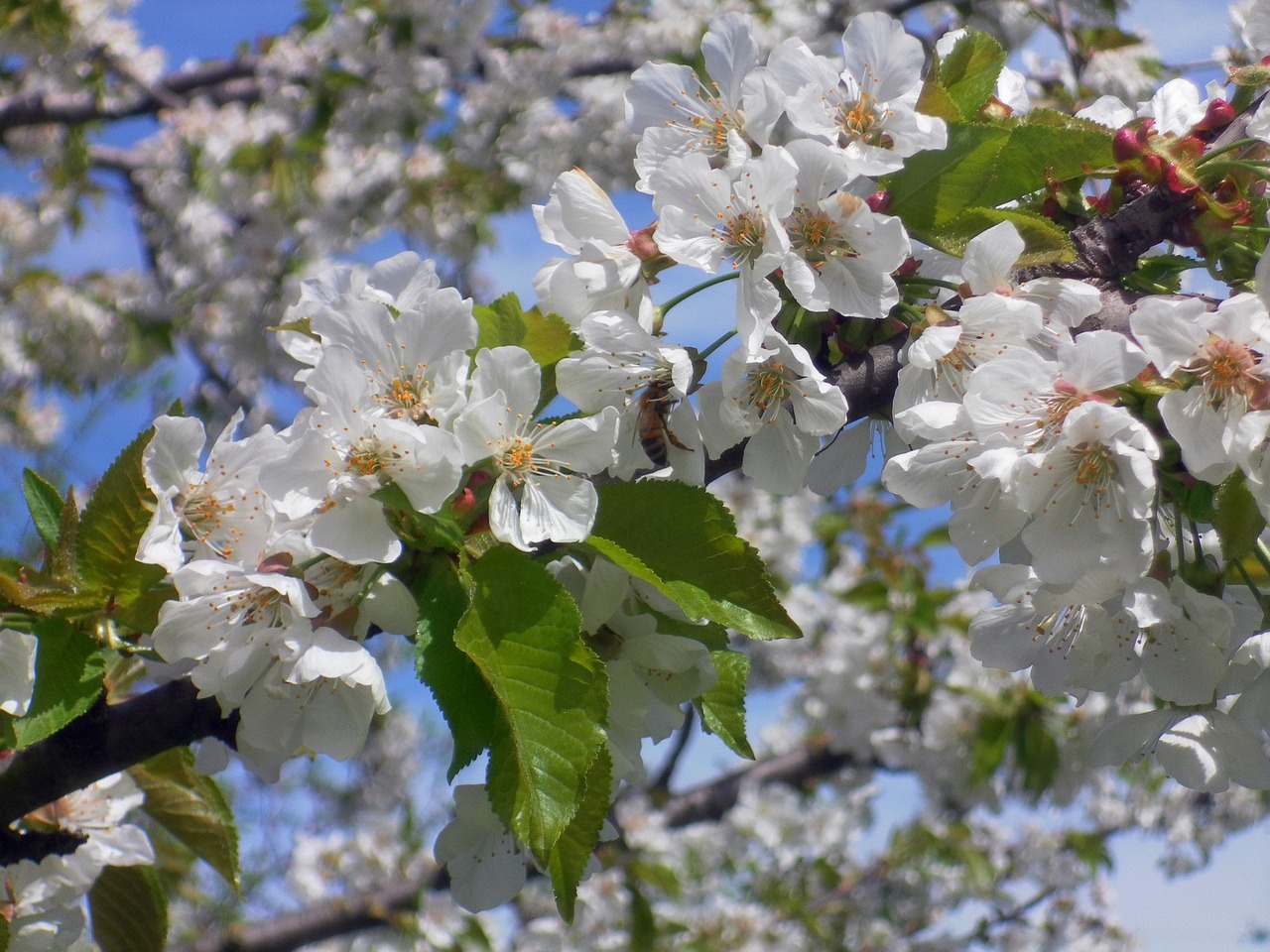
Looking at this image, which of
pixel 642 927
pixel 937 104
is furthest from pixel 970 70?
pixel 642 927

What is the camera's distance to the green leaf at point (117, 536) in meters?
1.17

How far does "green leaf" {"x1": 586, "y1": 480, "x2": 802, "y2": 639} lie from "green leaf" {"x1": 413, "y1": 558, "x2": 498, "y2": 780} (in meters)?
0.17

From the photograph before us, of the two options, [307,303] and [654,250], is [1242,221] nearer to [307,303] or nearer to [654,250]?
[654,250]

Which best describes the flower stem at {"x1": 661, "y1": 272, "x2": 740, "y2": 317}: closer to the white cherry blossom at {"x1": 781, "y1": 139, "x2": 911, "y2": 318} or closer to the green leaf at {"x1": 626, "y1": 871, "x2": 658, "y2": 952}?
the white cherry blossom at {"x1": 781, "y1": 139, "x2": 911, "y2": 318}

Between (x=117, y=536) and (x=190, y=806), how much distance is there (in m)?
0.55

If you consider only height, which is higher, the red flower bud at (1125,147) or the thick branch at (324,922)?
the red flower bud at (1125,147)

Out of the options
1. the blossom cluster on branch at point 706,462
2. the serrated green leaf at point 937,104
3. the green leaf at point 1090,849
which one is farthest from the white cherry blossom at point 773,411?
the green leaf at point 1090,849

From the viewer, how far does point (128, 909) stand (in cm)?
156

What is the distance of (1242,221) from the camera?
3.82 feet

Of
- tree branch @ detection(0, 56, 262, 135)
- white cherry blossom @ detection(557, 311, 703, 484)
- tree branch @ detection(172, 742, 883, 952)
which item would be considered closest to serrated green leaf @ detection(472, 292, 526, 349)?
white cherry blossom @ detection(557, 311, 703, 484)

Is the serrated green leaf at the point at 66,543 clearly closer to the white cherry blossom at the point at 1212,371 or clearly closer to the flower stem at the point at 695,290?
the flower stem at the point at 695,290

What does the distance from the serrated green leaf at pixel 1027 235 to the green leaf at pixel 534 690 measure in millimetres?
628

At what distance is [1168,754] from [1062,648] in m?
0.20

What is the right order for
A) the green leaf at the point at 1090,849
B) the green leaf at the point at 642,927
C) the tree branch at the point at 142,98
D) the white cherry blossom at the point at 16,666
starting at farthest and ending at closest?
the green leaf at the point at 1090,849
the tree branch at the point at 142,98
the green leaf at the point at 642,927
the white cherry blossom at the point at 16,666
